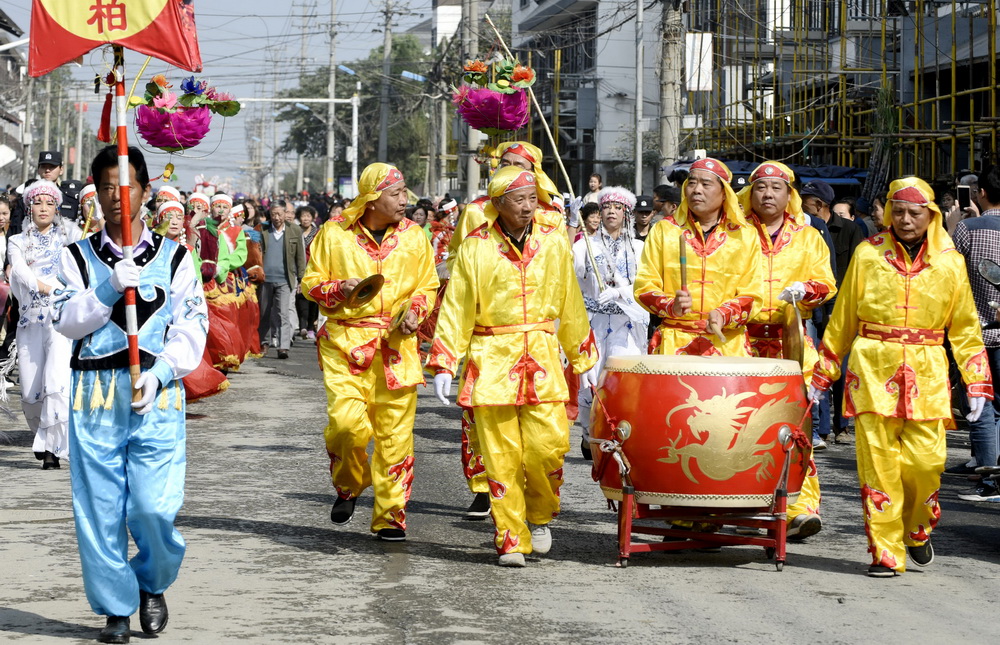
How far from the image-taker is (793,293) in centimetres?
794

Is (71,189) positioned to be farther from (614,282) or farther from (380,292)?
(380,292)

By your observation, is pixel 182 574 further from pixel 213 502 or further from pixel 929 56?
pixel 929 56

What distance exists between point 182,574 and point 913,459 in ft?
11.5

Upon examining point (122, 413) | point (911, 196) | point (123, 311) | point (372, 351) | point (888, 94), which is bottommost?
point (122, 413)

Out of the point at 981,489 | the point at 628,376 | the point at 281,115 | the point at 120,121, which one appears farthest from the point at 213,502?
the point at 281,115

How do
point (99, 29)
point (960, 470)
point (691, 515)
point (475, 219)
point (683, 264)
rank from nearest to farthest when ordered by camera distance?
point (99, 29), point (691, 515), point (683, 264), point (475, 219), point (960, 470)

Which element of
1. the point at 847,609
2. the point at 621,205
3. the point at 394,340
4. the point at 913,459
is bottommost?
the point at 847,609

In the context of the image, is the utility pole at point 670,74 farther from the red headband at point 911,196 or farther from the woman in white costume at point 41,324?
the red headband at point 911,196

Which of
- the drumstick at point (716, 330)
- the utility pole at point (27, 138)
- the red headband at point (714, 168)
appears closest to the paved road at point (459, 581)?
the drumstick at point (716, 330)

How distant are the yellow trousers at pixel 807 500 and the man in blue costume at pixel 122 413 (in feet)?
11.6

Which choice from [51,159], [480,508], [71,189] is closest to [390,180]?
[480,508]

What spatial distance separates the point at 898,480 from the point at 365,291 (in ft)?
9.35

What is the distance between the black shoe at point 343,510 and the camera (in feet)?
26.9

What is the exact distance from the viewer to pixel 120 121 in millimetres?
5688
